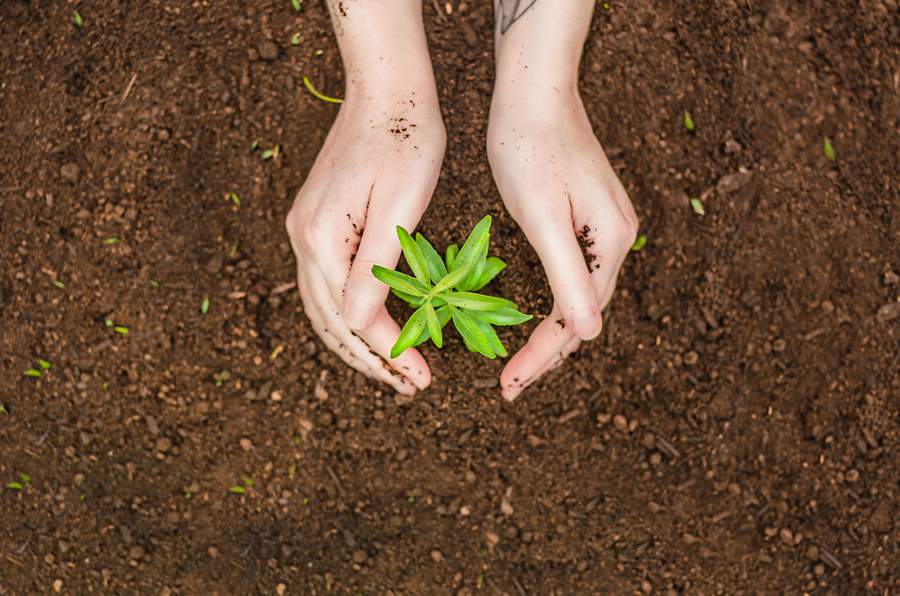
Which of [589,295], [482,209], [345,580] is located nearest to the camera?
[589,295]

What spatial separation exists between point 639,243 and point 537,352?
56 centimetres

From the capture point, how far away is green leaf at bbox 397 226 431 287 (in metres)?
1.89

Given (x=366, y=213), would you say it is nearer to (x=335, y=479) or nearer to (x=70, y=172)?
(x=335, y=479)

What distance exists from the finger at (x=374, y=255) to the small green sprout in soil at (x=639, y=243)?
2.60 ft

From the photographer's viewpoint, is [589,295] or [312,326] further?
[312,326]

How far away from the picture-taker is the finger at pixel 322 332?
246 cm

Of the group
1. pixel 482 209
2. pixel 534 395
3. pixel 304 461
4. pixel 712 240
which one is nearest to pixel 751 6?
pixel 712 240

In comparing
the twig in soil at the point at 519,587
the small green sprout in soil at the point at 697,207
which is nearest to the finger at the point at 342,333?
the twig in soil at the point at 519,587

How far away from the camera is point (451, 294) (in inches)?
76.1

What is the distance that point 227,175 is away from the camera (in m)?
2.57

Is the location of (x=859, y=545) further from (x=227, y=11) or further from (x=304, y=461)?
(x=227, y=11)

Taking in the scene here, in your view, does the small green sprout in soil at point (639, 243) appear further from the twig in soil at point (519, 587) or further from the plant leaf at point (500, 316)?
the twig in soil at point (519, 587)

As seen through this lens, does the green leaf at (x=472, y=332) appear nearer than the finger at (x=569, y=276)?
Yes

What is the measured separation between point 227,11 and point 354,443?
1.42 m
